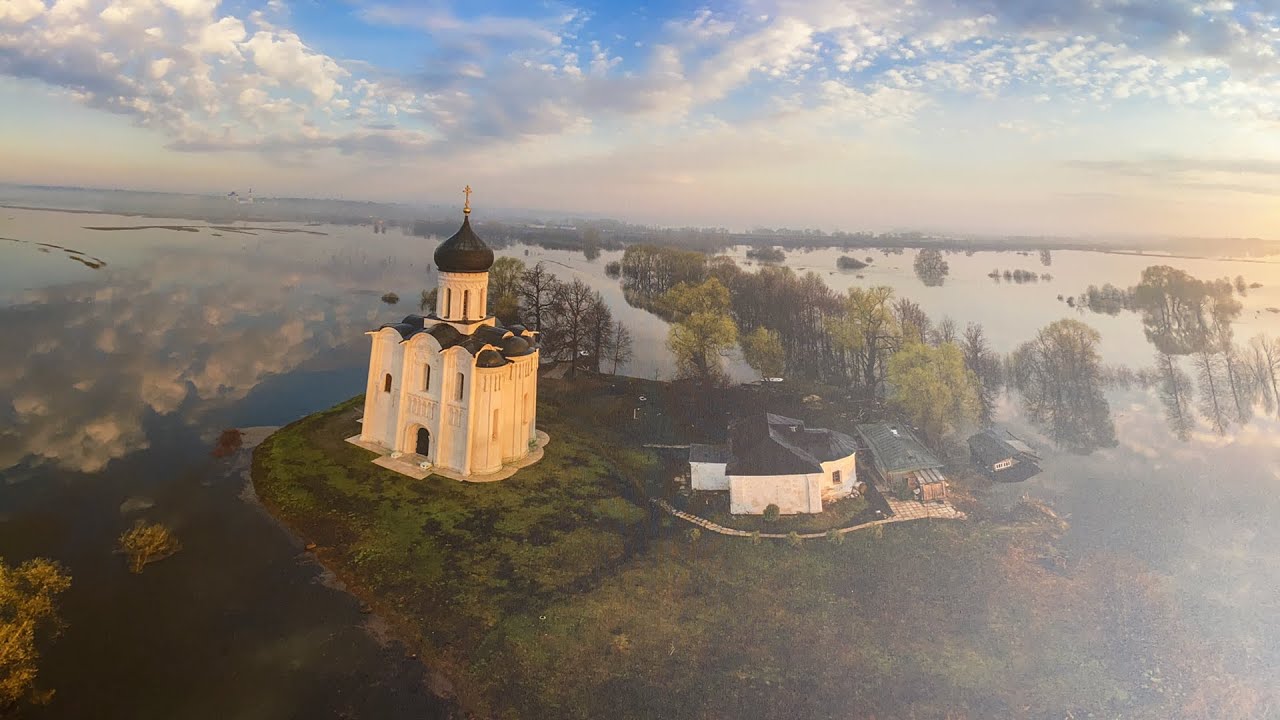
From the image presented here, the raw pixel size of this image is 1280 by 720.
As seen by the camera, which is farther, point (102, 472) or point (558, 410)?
point (558, 410)

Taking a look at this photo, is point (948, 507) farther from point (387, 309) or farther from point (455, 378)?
point (387, 309)

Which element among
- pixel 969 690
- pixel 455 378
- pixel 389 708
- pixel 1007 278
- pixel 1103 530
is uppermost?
pixel 1007 278

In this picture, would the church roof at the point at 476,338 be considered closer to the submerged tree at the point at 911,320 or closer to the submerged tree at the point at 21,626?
the submerged tree at the point at 21,626

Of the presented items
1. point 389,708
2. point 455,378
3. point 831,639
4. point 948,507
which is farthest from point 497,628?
point 948,507

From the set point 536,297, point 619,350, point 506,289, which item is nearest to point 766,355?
point 619,350

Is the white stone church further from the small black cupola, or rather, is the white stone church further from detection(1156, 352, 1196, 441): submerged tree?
detection(1156, 352, 1196, 441): submerged tree

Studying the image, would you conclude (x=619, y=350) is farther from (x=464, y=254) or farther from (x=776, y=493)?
(x=776, y=493)
